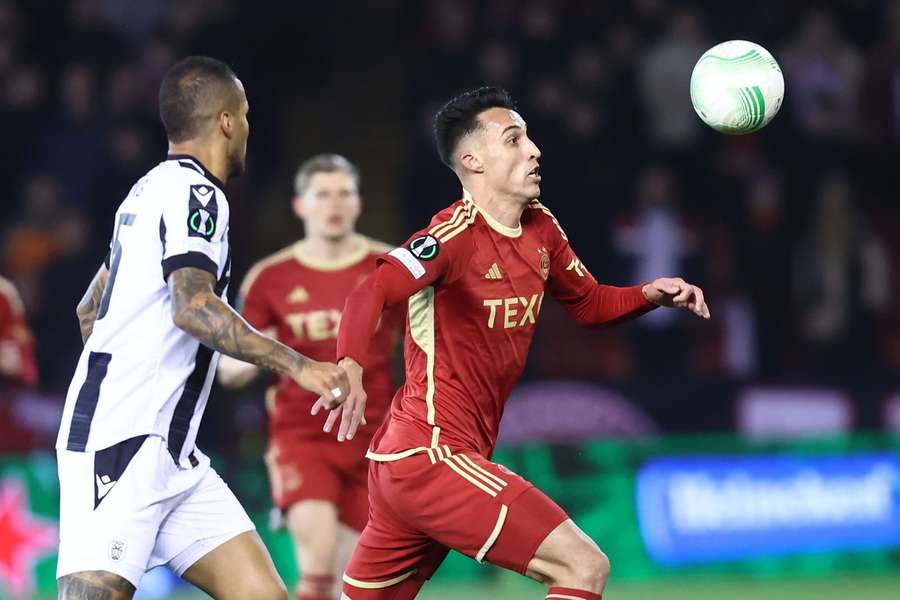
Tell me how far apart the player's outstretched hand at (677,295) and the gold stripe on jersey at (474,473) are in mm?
1028

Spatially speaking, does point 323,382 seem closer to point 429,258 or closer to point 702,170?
point 429,258

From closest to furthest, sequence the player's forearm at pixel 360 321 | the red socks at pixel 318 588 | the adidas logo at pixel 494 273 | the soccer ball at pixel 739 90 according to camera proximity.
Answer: the player's forearm at pixel 360 321 < the adidas logo at pixel 494 273 < the soccer ball at pixel 739 90 < the red socks at pixel 318 588

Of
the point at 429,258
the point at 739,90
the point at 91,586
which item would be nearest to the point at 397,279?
the point at 429,258

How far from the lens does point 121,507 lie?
5.12 meters

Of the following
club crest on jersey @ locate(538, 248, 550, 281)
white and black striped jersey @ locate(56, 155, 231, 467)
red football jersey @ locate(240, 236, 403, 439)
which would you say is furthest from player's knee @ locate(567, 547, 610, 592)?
A: red football jersey @ locate(240, 236, 403, 439)

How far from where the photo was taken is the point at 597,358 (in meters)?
12.7

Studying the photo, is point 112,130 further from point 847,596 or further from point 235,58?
point 847,596

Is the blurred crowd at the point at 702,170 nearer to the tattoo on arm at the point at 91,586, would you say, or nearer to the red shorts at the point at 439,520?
the red shorts at the point at 439,520

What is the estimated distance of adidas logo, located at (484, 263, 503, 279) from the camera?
19.2 feet

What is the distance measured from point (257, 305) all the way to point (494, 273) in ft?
8.00

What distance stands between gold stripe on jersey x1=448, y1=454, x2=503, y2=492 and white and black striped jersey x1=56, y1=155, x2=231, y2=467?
1029 millimetres

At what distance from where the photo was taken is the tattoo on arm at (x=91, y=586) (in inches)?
198

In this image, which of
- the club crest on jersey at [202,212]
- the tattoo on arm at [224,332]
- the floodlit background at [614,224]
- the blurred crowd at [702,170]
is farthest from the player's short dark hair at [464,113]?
the blurred crowd at [702,170]

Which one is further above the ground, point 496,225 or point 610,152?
point 610,152
